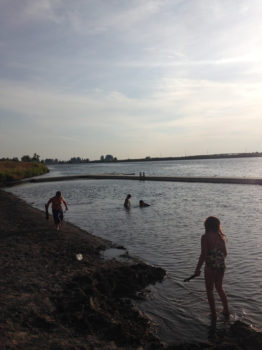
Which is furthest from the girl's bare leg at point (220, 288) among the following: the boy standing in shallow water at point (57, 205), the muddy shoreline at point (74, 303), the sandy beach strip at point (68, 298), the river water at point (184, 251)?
the boy standing in shallow water at point (57, 205)

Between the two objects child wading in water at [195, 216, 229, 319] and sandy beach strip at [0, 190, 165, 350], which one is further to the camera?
child wading in water at [195, 216, 229, 319]

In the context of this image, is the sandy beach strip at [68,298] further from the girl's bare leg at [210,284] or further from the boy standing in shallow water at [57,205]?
the boy standing in shallow water at [57,205]

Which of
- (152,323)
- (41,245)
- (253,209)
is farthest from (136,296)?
(253,209)

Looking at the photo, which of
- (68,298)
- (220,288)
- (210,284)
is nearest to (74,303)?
(68,298)

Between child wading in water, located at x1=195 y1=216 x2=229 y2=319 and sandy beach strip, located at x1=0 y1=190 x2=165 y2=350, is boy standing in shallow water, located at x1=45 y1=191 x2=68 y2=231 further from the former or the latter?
child wading in water, located at x1=195 y1=216 x2=229 y2=319

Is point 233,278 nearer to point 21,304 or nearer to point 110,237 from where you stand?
point 21,304

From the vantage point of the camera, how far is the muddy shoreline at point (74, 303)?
212 inches

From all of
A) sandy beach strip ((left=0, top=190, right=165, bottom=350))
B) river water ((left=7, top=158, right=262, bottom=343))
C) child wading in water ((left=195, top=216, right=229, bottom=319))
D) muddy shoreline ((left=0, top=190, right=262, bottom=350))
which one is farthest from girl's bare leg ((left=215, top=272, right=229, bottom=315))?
sandy beach strip ((left=0, top=190, right=165, bottom=350))

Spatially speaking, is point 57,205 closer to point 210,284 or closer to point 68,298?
point 68,298

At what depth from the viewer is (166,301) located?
7773 mm

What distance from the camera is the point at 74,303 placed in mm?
6777

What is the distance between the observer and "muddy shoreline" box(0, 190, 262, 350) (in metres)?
5.39

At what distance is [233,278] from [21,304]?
589 cm

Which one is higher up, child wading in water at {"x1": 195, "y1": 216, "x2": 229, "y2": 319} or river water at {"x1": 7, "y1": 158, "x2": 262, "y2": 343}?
child wading in water at {"x1": 195, "y1": 216, "x2": 229, "y2": 319}
